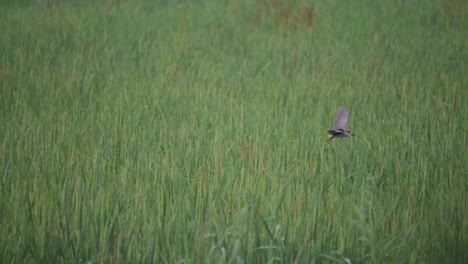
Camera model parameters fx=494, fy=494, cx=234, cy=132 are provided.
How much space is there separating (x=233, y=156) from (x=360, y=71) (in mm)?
2387

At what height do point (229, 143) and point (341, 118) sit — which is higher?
point (341, 118)

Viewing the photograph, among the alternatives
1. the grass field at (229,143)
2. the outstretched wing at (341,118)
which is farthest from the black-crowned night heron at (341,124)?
the grass field at (229,143)

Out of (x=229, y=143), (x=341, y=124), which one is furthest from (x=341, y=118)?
(x=229, y=143)

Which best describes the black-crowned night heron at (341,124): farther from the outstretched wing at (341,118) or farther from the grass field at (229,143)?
the grass field at (229,143)

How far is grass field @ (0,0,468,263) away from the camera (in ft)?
6.54

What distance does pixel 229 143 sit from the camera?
310 cm

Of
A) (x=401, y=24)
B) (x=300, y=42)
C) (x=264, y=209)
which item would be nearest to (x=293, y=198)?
(x=264, y=209)

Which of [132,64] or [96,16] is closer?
[132,64]

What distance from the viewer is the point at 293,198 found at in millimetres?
2340

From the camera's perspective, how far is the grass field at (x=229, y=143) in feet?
6.54

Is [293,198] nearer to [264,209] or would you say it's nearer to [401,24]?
[264,209]

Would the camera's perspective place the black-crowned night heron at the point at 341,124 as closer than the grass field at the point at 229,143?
No

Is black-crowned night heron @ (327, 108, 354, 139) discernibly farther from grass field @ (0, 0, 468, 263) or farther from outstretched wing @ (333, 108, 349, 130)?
grass field @ (0, 0, 468, 263)

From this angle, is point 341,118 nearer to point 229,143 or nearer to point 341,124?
point 341,124
